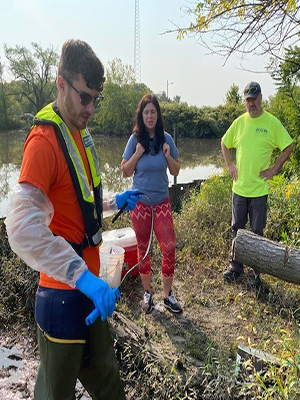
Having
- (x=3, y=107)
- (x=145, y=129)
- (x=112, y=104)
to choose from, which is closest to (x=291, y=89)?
(x=145, y=129)

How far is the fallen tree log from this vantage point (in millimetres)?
2951

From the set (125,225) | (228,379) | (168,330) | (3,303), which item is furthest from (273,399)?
(125,225)

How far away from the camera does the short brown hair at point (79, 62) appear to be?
151 centimetres

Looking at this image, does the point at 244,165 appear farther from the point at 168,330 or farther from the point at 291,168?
the point at 291,168

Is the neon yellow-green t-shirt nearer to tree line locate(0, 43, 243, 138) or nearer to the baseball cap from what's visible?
the baseball cap

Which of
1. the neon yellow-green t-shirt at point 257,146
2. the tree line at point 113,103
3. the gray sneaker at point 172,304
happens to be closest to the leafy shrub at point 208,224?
the neon yellow-green t-shirt at point 257,146

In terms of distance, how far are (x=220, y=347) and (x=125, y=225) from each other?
2903mm

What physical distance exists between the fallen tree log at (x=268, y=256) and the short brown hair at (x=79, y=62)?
7.26 ft

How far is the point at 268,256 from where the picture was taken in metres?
3.07

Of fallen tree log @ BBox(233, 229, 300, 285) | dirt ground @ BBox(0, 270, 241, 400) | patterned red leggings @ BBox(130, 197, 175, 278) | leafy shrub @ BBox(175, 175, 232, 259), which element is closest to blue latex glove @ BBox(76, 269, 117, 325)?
dirt ground @ BBox(0, 270, 241, 400)

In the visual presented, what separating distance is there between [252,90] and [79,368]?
10.3 ft

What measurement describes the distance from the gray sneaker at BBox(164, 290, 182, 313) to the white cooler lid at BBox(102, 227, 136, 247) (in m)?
0.81

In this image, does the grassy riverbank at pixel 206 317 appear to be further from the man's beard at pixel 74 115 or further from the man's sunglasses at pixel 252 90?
the man's sunglasses at pixel 252 90

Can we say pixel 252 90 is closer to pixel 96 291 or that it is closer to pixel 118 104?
pixel 96 291
